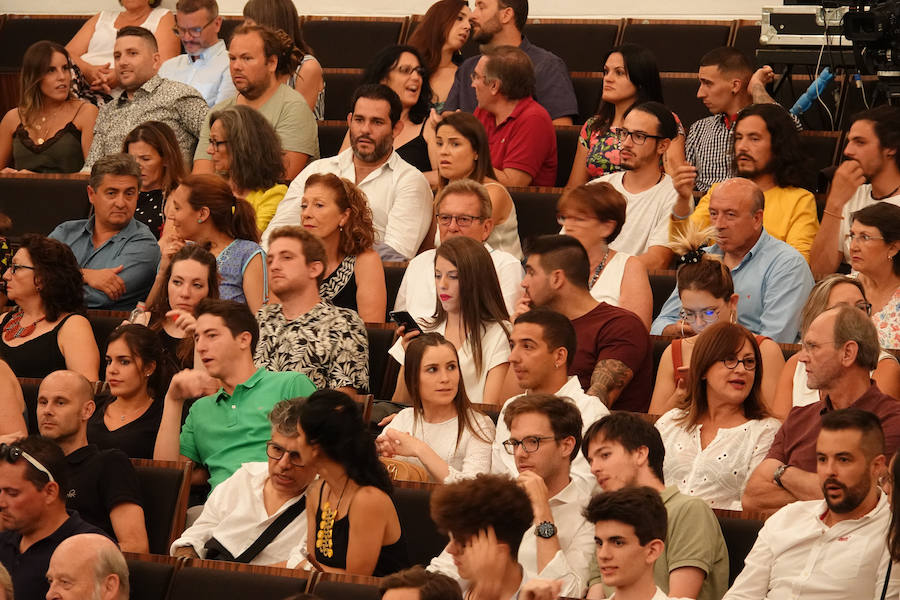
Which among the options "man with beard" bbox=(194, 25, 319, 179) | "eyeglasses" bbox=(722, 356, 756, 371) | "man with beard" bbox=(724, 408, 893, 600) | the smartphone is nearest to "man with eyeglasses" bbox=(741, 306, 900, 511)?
"eyeglasses" bbox=(722, 356, 756, 371)

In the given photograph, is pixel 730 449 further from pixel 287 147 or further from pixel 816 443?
pixel 287 147

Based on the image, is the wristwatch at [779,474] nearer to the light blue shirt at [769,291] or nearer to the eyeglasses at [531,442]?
the eyeglasses at [531,442]

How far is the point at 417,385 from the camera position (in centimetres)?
320

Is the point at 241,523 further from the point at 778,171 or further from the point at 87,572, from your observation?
the point at 778,171

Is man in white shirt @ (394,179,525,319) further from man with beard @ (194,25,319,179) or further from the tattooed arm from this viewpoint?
man with beard @ (194,25,319,179)

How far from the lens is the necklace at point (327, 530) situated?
9.05ft

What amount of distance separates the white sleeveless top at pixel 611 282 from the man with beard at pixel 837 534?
1.11 metres

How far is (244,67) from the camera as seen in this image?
4.66 metres

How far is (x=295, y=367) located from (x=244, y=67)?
4.87 ft

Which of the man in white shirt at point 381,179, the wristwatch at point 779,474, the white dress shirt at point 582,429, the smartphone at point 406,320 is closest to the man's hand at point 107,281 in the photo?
the man in white shirt at point 381,179

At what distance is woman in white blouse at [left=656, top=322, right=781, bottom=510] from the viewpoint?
295 centimetres

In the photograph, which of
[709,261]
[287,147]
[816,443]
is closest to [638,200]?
[709,261]

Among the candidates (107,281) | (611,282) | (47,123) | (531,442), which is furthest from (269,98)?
(531,442)

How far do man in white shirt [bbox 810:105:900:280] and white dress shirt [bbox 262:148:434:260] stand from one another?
3.55ft
